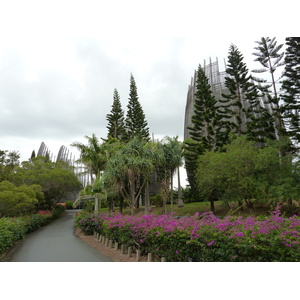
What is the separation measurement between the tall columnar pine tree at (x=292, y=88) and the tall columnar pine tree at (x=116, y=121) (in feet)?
44.7

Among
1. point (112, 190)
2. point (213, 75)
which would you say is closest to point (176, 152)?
point (112, 190)

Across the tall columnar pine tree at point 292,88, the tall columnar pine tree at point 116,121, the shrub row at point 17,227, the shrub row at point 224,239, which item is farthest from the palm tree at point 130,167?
the tall columnar pine tree at point 116,121

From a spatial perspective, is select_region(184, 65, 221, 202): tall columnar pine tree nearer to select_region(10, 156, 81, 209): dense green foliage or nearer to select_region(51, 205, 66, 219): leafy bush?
select_region(10, 156, 81, 209): dense green foliage

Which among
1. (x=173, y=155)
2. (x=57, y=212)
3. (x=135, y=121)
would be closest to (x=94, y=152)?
(x=173, y=155)

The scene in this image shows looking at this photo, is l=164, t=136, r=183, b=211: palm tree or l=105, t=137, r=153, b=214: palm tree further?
l=164, t=136, r=183, b=211: palm tree

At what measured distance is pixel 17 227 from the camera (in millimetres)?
8641

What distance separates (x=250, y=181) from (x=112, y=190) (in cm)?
691

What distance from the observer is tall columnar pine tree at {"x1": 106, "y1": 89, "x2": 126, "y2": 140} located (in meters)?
22.3

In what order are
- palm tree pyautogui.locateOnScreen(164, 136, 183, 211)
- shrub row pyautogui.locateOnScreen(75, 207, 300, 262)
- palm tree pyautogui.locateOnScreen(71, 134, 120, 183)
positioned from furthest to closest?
palm tree pyautogui.locateOnScreen(71, 134, 120, 183) < palm tree pyautogui.locateOnScreen(164, 136, 183, 211) < shrub row pyautogui.locateOnScreen(75, 207, 300, 262)

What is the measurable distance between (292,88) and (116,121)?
585 inches

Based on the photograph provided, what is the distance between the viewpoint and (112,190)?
1256cm

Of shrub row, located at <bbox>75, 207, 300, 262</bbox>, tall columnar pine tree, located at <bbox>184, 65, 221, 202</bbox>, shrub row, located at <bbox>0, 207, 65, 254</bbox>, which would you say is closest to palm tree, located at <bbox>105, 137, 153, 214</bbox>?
shrub row, located at <bbox>0, 207, 65, 254</bbox>

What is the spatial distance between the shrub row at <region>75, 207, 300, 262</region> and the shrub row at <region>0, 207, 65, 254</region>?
3.77 metres

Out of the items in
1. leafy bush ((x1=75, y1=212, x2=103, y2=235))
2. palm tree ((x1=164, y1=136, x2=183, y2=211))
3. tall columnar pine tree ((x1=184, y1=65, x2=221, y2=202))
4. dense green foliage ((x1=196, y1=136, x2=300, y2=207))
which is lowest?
leafy bush ((x1=75, y1=212, x2=103, y2=235))
